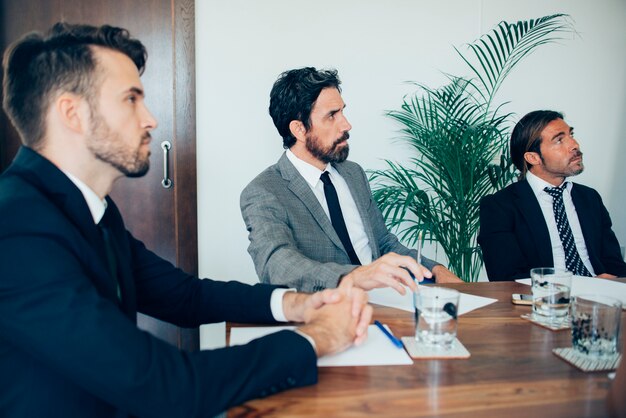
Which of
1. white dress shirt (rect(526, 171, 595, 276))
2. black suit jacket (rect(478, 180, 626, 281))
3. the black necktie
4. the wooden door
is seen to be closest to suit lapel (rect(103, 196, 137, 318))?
the black necktie

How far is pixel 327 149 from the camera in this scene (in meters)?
2.29

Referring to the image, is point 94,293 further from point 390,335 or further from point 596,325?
point 596,325

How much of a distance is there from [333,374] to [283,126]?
159cm

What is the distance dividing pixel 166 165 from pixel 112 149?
5.77ft

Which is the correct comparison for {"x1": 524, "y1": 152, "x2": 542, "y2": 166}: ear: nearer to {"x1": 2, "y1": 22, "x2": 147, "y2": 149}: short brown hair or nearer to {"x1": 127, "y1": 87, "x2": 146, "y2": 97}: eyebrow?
{"x1": 127, "y1": 87, "x2": 146, "y2": 97}: eyebrow

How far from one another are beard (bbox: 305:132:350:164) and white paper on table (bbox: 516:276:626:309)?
0.94 meters

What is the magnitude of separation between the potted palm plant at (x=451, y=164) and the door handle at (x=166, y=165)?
1.16 m

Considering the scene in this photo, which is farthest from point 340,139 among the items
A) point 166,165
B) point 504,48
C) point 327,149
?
point 504,48

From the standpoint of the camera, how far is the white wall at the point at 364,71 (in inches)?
115

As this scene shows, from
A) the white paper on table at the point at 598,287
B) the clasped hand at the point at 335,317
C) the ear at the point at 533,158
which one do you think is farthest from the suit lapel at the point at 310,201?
the ear at the point at 533,158

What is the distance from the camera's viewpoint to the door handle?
286cm

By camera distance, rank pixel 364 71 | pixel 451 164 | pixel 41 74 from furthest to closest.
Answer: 1. pixel 364 71
2. pixel 451 164
3. pixel 41 74

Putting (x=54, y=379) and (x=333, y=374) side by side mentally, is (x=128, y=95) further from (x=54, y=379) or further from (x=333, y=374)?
(x=333, y=374)

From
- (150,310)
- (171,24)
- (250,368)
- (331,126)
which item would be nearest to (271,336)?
(250,368)
